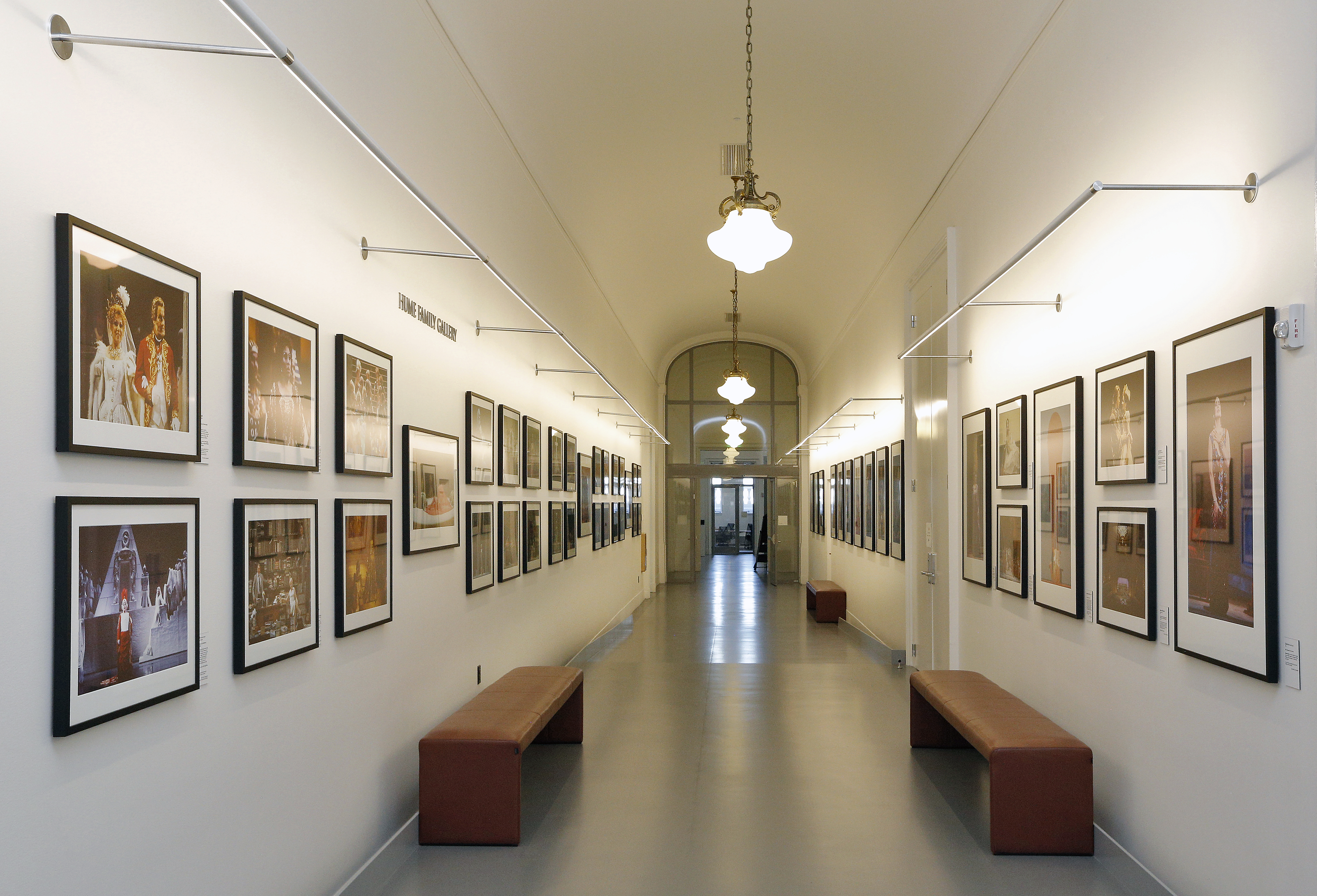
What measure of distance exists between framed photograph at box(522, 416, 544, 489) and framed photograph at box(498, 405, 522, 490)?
4.1 inches

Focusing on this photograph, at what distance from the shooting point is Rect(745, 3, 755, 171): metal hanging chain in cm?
694

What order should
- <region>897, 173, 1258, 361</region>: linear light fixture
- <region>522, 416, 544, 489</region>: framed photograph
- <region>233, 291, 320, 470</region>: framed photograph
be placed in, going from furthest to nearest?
<region>522, 416, 544, 489</region>: framed photograph, <region>897, 173, 1258, 361</region>: linear light fixture, <region>233, 291, 320, 470</region>: framed photograph

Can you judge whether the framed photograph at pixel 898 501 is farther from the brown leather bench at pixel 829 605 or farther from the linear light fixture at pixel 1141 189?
the linear light fixture at pixel 1141 189

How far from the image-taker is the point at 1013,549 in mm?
7234

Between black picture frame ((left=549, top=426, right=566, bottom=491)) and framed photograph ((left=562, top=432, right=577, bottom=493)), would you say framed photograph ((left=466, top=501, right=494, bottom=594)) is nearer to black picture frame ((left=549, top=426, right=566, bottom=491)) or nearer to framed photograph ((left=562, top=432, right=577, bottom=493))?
black picture frame ((left=549, top=426, right=566, bottom=491))

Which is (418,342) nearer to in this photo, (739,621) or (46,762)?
(46,762)

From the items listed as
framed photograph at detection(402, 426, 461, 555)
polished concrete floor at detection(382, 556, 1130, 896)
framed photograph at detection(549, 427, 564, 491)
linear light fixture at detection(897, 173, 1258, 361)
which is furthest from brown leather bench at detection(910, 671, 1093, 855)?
framed photograph at detection(549, 427, 564, 491)

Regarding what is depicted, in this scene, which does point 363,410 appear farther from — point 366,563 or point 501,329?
point 501,329

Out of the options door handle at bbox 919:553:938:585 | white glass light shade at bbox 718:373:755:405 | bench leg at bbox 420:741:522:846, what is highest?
white glass light shade at bbox 718:373:755:405

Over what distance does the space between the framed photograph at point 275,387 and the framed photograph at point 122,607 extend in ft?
1.71

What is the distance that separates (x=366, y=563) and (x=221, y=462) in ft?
5.03

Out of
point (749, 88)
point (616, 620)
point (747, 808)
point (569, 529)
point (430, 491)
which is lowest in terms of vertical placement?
point (616, 620)

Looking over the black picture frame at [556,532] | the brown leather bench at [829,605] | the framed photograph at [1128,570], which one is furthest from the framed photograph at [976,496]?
the brown leather bench at [829,605]

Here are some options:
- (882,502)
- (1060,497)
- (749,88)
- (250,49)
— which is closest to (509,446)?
(749,88)
